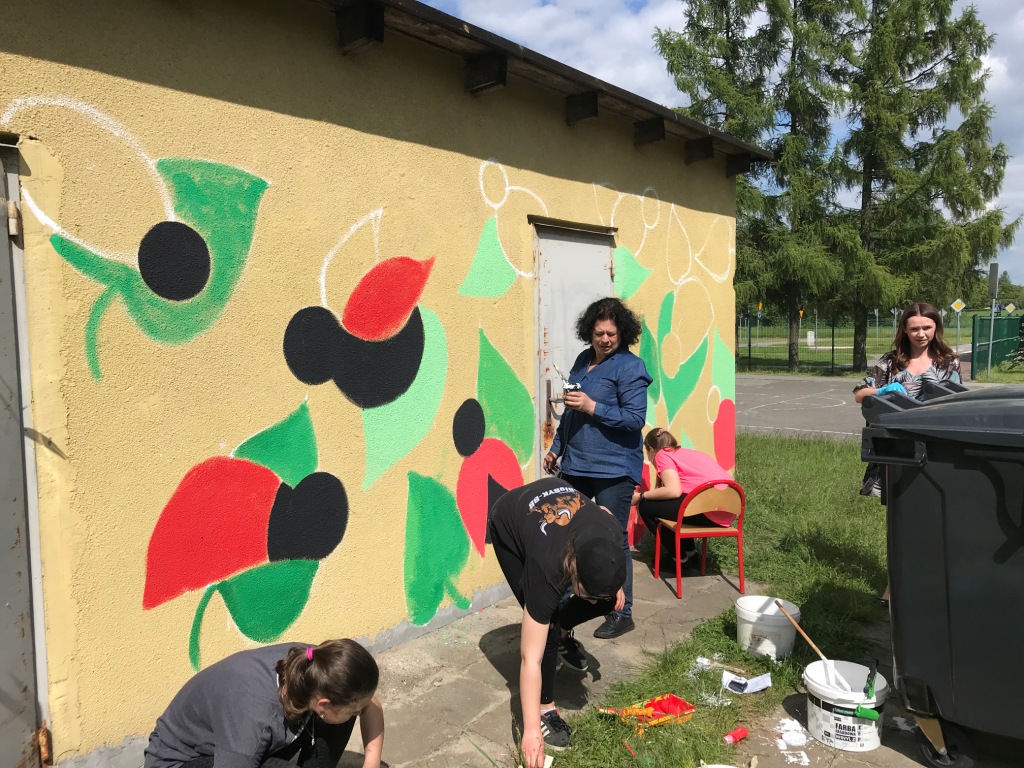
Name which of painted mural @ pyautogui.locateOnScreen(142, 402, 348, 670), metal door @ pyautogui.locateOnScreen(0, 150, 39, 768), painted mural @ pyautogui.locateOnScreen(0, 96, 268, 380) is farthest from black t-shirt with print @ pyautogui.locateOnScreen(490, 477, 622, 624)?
metal door @ pyautogui.locateOnScreen(0, 150, 39, 768)

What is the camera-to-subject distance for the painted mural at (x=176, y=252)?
265cm

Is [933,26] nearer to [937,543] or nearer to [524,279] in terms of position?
[524,279]

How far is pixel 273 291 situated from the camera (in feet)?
10.6

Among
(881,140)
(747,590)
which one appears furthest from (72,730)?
(881,140)

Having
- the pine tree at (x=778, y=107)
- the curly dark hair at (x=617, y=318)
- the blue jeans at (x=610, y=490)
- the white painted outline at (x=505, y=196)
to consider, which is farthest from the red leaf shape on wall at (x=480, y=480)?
the pine tree at (x=778, y=107)

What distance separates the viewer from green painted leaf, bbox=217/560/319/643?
3.12 m

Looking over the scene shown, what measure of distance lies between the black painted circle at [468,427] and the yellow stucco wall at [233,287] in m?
0.07

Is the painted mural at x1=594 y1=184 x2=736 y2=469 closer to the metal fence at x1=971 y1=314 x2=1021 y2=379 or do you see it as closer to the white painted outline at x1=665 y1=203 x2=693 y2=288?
the white painted outline at x1=665 y1=203 x2=693 y2=288

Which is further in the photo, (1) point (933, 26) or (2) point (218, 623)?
(1) point (933, 26)

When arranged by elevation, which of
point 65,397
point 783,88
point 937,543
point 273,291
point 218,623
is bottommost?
point 218,623

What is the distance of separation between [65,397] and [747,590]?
13.0 feet

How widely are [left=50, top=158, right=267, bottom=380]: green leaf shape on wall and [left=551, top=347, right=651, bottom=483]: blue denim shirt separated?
1.85 meters

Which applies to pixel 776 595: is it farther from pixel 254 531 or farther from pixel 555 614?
pixel 254 531

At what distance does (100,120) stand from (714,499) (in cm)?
379
